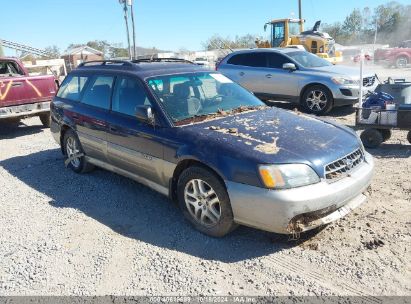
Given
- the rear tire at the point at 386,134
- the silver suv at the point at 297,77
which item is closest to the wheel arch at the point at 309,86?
the silver suv at the point at 297,77

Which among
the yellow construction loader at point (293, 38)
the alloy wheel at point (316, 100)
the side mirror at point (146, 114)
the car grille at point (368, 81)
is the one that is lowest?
the alloy wheel at point (316, 100)

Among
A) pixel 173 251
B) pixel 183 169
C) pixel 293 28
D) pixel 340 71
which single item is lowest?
pixel 173 251

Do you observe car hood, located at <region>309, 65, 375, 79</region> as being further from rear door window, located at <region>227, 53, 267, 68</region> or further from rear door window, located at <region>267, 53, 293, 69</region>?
rear door window, located at <region>227, 53, 267, 68</region>

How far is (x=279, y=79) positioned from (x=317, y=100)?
1232 mm

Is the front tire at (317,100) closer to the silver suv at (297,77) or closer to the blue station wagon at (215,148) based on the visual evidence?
the silver suv at (297,77)

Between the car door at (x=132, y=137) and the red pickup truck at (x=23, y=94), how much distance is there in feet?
16.1

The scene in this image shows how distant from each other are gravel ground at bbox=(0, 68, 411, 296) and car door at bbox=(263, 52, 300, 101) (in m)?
5.15

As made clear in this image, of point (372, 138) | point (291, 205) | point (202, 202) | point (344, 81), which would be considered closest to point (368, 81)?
point (344, 81)

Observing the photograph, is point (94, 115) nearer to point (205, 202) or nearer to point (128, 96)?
point (128, 96)

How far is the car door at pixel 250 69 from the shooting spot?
10641 mm

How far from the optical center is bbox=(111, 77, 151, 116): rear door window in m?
4.46

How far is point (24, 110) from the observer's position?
8828 millimetres

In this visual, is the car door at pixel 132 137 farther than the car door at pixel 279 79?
No

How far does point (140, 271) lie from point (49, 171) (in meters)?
3.51
